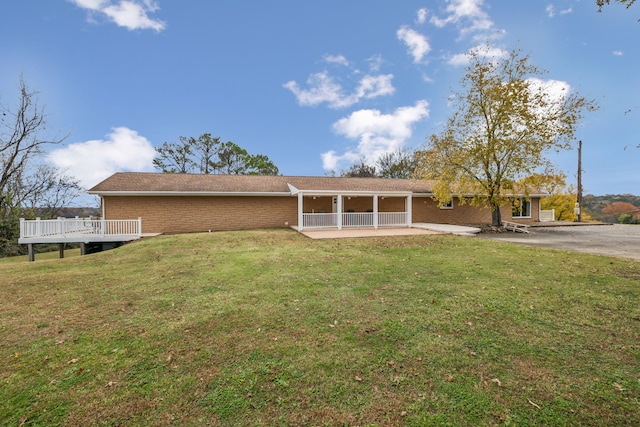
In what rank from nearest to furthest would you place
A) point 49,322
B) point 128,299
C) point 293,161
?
point 49,322
point 128,299
point 293,161

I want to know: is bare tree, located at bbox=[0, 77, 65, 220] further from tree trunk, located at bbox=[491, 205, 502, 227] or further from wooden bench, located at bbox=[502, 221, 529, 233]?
wooden bench, located at bbox=[502, 221, 529, 233]

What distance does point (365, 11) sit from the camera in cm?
1605

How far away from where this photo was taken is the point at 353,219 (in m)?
17.8

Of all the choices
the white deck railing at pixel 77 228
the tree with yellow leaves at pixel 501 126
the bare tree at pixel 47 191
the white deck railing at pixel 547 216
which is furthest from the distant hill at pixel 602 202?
the bare tree at pixel 47 191

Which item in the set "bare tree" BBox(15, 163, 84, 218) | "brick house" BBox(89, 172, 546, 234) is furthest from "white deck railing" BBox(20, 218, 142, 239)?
"bare tree" BBox(15, 163, 84, 218)

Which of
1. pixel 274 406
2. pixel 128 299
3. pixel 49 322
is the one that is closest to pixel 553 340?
pixel 274 406

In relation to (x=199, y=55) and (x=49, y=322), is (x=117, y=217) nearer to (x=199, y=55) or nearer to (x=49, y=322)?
(x=199, y=55)

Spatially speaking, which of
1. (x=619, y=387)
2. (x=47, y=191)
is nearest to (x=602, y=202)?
(x=619, y=387)

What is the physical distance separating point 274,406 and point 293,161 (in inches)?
1440

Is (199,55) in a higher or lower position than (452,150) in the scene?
higher

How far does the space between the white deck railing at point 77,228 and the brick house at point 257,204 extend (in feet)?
3.92

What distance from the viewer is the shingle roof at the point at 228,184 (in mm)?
16453

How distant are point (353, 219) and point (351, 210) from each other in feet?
7.65

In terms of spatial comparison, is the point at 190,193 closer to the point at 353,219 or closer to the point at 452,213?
the point at 353,219
